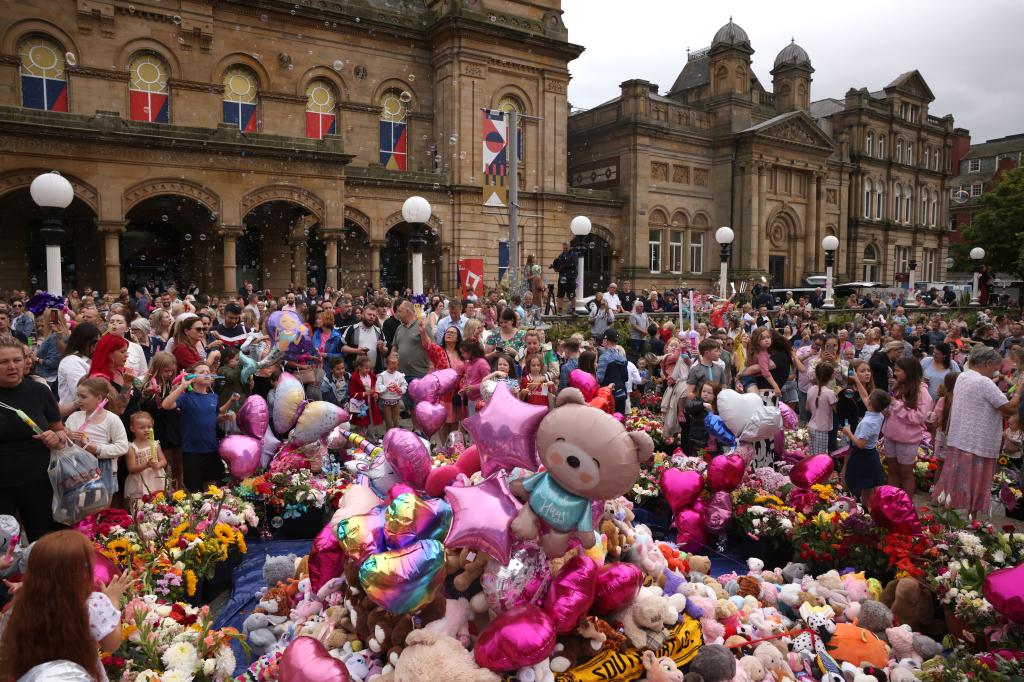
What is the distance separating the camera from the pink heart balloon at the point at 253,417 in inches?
266

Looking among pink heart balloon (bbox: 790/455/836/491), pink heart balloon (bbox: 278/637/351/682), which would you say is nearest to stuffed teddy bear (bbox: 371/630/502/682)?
pink heart balloon (bbox: 278/637/351/682)

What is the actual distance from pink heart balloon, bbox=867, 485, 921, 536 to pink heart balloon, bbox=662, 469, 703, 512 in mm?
1658

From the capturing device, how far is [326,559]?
172 inches

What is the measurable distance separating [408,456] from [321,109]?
991 inches

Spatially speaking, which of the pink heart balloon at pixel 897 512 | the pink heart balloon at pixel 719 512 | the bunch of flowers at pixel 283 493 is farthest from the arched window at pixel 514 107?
the pink heart balloon at pixel 897 512

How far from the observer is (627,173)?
1337 inches

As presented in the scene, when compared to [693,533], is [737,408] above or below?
above

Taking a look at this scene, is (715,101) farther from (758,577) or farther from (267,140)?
(758,577)

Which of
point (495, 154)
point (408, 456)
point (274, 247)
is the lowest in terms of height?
point (408, 456)

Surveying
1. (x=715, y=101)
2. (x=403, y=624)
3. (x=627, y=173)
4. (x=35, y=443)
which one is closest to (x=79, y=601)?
(x=403, y=624)

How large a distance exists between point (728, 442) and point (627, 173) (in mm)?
29026

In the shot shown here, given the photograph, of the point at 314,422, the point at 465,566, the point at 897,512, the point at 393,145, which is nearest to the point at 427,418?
the point at 314,422

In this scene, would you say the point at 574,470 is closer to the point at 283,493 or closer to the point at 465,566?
the point at 465,566

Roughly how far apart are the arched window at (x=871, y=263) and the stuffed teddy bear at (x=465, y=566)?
166 ft
